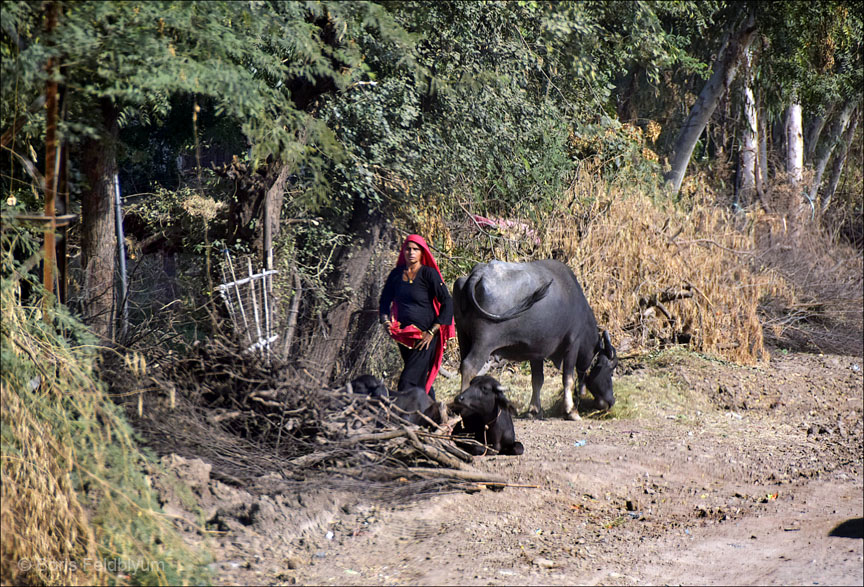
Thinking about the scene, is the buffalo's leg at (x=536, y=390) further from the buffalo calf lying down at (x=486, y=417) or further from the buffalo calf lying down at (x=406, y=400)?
the buffalo calf lying down at (x=406, y=400)

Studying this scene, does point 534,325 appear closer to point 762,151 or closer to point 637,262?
point 637,262

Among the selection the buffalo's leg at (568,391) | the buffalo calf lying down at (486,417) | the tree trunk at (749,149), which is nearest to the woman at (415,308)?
the buffalo calf lying down at (486,417)

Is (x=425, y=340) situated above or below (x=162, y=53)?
below

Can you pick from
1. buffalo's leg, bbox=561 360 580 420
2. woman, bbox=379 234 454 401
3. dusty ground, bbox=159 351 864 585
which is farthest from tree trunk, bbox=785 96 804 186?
woman, bbox=379 234 454 401

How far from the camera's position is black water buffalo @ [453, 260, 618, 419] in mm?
9273

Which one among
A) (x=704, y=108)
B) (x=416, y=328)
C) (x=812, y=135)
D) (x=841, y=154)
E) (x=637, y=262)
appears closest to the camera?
(x=416, y=328)

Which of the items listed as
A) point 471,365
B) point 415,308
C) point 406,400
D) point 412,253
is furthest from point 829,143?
point 406,400

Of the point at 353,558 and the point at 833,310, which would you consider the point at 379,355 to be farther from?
the point at 833,310

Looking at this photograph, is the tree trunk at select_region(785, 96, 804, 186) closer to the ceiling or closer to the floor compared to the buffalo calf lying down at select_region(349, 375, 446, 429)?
closer to the ceiling

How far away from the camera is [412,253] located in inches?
319

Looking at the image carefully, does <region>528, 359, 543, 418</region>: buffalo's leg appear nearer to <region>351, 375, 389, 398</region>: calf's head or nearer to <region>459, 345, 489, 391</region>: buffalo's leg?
<region>459, 345, 489, 391</region>: buffalo's leg

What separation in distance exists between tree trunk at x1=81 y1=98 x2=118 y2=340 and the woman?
2370mm

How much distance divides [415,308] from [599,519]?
8.58ft

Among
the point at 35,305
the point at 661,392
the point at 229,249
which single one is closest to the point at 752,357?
the point at 661,392
